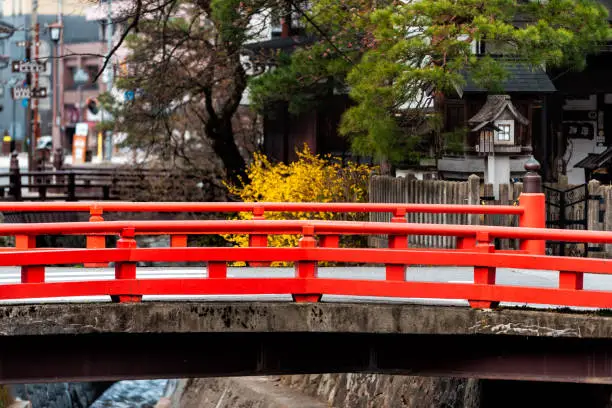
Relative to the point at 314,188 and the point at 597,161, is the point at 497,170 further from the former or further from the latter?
the point at 597,161

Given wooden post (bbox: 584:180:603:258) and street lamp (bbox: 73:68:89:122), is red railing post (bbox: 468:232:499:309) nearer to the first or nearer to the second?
wooden post (bbox: 584:180:603:258)

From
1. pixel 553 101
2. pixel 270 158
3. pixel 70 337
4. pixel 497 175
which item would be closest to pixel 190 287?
pixel 70 337

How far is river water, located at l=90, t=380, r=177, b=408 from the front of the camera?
30.1 metres

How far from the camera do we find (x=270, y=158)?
36781 mm

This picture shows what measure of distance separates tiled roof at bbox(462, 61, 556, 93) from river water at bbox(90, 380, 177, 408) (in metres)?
9.03

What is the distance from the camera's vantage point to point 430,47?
2342 cm

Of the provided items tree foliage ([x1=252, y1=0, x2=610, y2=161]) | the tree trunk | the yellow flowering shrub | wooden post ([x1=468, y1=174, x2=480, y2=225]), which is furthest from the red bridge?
the tree trunk

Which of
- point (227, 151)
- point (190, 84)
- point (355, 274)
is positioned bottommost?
point (355, 274)

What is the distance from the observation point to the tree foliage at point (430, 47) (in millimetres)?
23203

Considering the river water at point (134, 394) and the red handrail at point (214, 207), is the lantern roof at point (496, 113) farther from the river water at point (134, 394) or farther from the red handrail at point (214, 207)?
the river water at point (134, 394)

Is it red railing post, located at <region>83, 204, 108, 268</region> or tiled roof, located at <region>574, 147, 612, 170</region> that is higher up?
tiled roof, located at <region>574, 147, 612, 170</region>

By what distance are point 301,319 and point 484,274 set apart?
1.63 metres

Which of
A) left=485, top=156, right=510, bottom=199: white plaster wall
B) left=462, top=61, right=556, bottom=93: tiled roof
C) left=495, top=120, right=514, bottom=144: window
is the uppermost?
left=462, top=61, right=556, bottom=93: tiled roof

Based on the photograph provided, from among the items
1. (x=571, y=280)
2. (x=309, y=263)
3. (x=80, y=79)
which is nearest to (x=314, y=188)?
(x=309, y=263)
